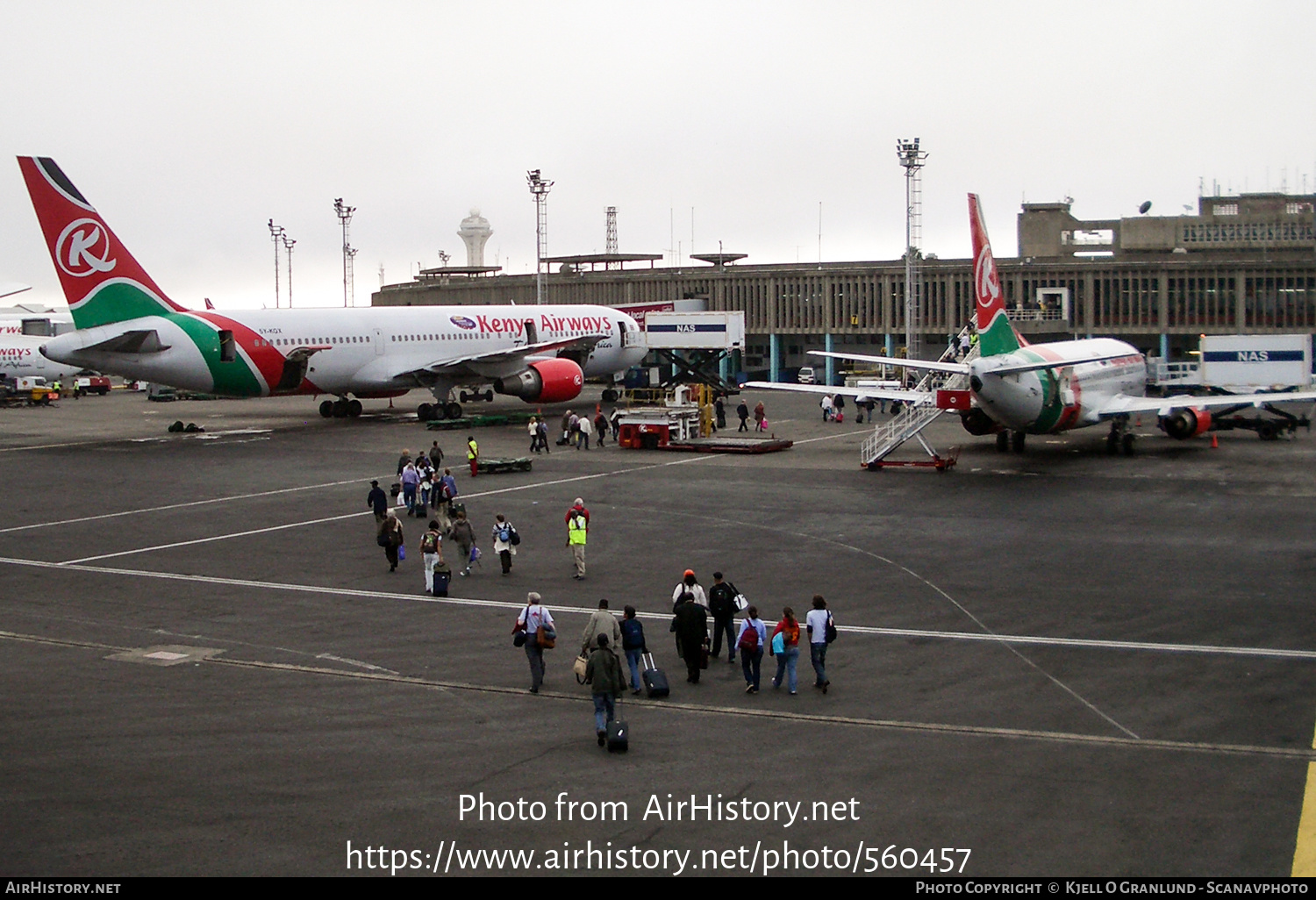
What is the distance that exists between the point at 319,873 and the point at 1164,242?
10007cm

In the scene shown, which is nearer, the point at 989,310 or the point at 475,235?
the point at 989,310

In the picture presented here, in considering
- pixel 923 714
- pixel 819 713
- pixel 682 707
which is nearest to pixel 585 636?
pixel 682 707

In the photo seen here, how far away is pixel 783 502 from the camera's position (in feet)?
104

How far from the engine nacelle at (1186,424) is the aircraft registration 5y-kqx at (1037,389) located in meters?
0.03

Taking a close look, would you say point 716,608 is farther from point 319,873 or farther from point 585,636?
point 319,873

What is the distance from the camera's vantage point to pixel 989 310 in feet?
121

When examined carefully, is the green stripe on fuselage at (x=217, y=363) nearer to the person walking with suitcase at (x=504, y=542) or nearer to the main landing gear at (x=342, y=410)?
the main landing gear at (x=342, y=410)

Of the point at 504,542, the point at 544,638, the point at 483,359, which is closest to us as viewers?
the point at 544,638

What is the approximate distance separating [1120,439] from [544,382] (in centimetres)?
2371

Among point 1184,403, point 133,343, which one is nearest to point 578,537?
point 1184,403

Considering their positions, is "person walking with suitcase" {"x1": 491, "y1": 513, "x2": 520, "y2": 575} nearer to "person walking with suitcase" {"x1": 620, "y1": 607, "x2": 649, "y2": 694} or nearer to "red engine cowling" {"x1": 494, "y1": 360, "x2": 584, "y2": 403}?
"person walking with suitcase" {"x1": 620, "y1": 607, "x2": 649, "y2": 694}

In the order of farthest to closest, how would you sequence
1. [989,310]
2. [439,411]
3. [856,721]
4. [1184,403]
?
[439,411] → [1184,403] → [989,310] → [856,721]

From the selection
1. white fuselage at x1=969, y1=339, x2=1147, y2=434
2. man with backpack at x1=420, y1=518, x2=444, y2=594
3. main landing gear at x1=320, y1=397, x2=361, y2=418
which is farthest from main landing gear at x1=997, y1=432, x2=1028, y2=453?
main landing gear at x1=320, y1=397, x2=361, y2=418

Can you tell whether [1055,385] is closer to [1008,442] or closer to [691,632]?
[1008,442]
